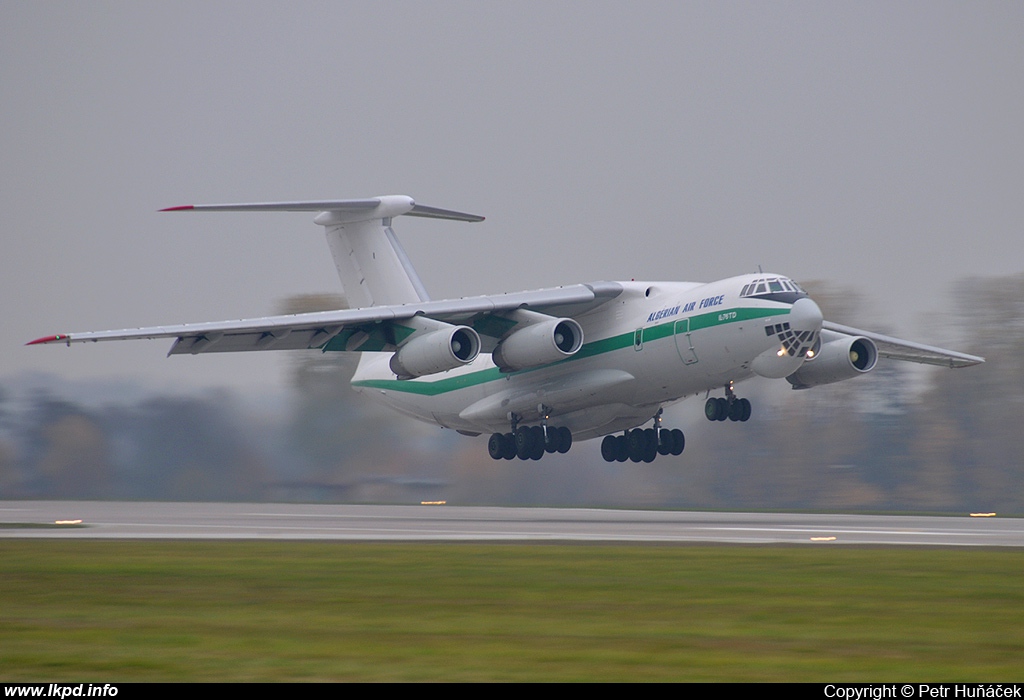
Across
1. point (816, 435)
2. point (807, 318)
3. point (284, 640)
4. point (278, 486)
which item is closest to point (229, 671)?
point (284, 640)

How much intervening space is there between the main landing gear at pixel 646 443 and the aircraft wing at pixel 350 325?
3258 millimetres

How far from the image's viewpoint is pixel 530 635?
8180 mm

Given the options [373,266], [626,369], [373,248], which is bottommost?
[626,369]

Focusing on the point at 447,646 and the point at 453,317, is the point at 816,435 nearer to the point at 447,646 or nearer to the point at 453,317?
the point at 453,317

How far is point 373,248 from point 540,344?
6.44m

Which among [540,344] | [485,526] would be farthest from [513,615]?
[540,344]

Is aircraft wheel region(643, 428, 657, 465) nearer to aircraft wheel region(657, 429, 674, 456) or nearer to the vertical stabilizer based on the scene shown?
aircraft wheel region(657, 429, 674, 456)

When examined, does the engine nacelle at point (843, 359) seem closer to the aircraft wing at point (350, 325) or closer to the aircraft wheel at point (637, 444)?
the aircraft wheel at point (637, 444)

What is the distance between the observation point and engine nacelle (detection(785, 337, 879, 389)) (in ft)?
74.4

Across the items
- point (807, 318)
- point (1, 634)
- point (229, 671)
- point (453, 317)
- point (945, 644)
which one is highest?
point (453, 317)

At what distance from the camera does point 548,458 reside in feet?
105

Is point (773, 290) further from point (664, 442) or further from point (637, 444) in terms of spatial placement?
point (637, 444)

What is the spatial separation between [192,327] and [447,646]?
1461 centimetres

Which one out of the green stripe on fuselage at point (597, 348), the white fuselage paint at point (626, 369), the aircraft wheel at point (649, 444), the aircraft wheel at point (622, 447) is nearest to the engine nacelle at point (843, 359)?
the white fuselage paint at point (626, 369)
